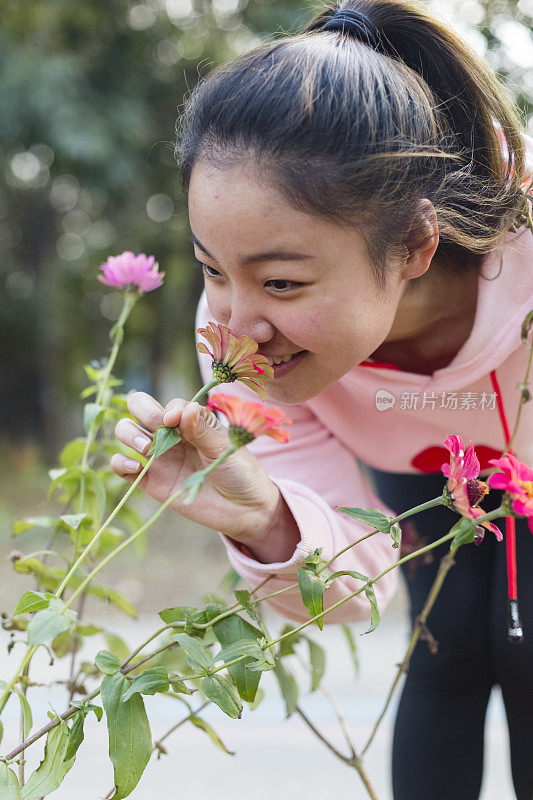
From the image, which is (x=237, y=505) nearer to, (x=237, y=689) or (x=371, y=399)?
(x=237, y=689)

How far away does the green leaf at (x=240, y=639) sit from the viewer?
605 millimetres

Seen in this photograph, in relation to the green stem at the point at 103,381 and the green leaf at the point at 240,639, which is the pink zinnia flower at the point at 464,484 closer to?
the green leaf at the point at 240,639

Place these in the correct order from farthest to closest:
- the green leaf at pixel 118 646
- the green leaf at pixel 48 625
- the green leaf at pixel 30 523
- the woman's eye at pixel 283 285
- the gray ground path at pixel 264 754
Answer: the gray ground path at pixel 264 754
the green leaf at pixel 118 646
the green leaf at pixel 30 523
the woman's eye at pixel 283 285
the green leaf at pixel 48 625

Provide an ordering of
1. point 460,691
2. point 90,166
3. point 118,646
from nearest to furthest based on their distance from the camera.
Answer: point 118,646
point 460,691
point 90,166

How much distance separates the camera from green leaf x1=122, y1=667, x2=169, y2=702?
0.57 meters

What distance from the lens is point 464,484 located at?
54cm

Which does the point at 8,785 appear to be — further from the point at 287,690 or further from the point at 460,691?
the point at 460,691

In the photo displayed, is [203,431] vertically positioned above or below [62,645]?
above

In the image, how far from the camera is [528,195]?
0.80m

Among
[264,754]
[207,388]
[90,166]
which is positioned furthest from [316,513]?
[90,166]

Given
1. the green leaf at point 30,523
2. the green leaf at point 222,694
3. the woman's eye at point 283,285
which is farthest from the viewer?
the green leaf at point 30,523

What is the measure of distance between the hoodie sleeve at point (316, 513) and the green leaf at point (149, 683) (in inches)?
7.1

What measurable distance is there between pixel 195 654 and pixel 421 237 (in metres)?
0.40

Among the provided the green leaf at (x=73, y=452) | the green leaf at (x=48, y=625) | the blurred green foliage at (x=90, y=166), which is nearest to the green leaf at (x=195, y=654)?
the green leaf at (x=48, y=625)
